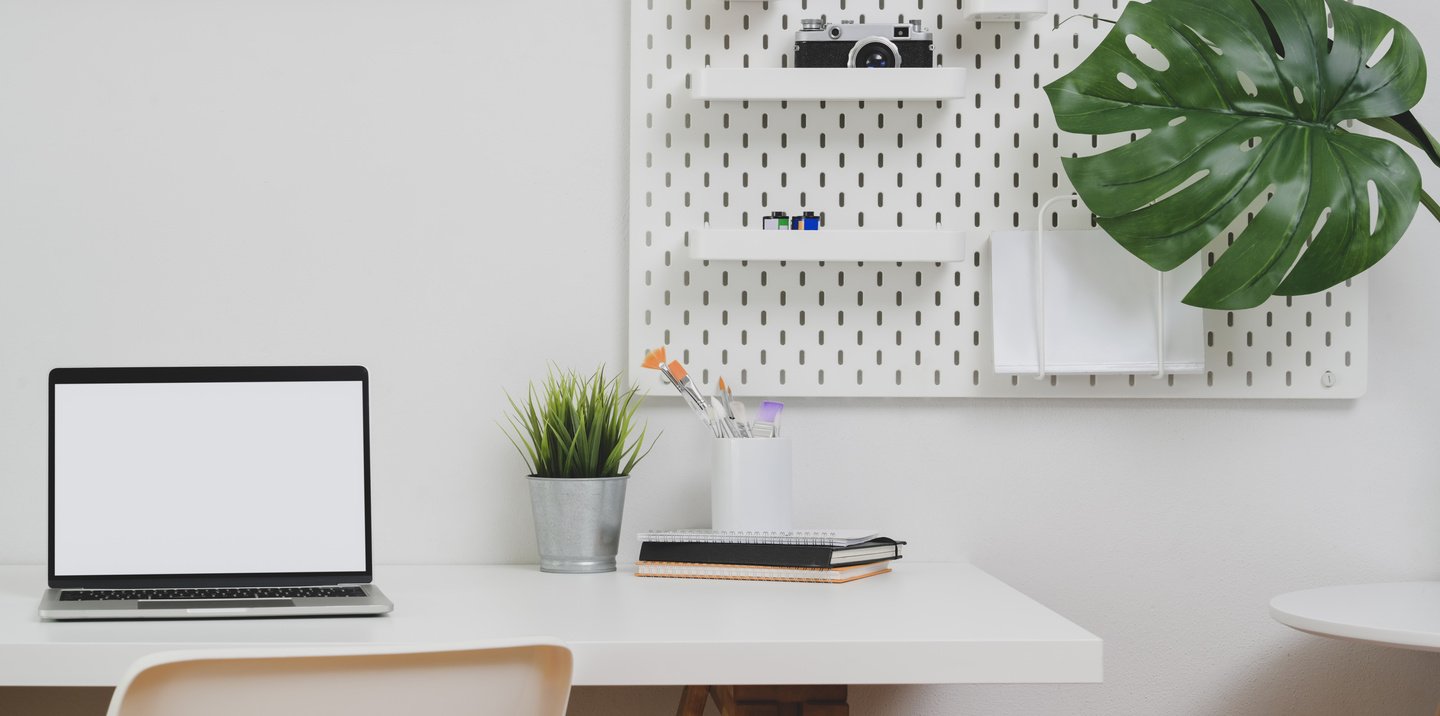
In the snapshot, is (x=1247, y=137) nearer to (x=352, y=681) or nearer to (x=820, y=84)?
(x=820, y=84)

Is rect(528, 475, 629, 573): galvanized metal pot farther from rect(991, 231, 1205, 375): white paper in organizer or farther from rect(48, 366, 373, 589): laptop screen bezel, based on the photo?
rect(991, 231, 1205, 375): white paper in organizer

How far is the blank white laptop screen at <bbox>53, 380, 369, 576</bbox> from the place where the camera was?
114 centimetres

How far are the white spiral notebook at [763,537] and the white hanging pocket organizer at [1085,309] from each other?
0.30 m

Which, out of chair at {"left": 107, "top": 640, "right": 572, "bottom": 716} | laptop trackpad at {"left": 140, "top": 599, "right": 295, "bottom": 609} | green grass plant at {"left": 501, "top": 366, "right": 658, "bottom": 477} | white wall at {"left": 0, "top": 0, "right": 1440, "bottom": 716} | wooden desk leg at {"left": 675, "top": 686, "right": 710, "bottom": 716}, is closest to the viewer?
chair at {"left": 107, "top": 640, "right": 572, "bottom": 716}

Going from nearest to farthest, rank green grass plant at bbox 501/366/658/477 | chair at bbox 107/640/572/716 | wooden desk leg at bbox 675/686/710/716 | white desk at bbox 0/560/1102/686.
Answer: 1. chair at bbox 107/640/572/716
2. white desk at bbox 0/560/1102/686
3. wooden desk leg at bbox 675/686/710/716
4. green grass plant at bbox 501/366/658/477

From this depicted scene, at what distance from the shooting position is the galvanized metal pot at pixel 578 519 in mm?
1292

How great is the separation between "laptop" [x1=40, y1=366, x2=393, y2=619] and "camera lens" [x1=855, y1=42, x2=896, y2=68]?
0.67 metres

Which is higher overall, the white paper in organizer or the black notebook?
the white paper in organizer

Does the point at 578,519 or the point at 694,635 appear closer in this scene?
the point at 694,635

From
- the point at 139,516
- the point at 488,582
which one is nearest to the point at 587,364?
the point at 488,582

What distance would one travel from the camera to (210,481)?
1.15 m

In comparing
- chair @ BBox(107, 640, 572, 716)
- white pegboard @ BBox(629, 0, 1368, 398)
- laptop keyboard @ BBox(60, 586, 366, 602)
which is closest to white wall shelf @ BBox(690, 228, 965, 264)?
white pegboard @ BBox(629, 0, 1368, 398)

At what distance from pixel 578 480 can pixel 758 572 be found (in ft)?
0.74

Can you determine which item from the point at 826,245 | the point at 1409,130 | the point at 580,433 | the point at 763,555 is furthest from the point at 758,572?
the point at 1409,130
